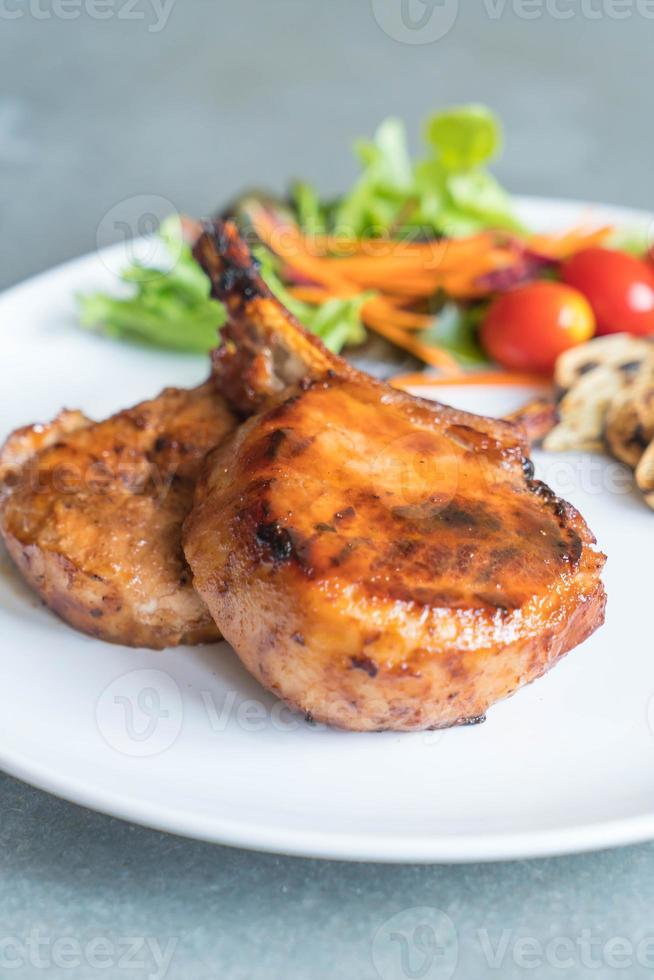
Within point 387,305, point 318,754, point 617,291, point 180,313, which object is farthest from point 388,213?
point 318,754

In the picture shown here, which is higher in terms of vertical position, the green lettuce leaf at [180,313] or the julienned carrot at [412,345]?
the green lettuce leaf at [180,313]

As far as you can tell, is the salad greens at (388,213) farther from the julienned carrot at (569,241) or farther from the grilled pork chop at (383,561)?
the grilled pork chop at (383,561)

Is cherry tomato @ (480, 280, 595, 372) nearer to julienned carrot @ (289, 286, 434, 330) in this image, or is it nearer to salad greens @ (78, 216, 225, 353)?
julienned carrot @ (289, 286, 434, 330)

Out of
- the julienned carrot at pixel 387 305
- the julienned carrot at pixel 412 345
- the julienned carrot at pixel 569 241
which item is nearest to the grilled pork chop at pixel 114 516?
the julienned carrot at pixel 412 345

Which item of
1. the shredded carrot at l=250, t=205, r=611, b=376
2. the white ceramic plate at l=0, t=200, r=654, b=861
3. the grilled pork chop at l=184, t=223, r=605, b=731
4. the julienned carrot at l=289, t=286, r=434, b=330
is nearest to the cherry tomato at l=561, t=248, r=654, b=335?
the shredded carrot at l=250, t=205, r=611, b=376

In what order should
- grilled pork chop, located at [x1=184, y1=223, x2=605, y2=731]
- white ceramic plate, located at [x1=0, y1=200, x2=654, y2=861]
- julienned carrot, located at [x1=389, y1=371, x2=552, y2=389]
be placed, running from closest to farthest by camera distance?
white ceramic plate, located at [x1=0, y1=200, x2=654, y2=861] → grilled pork chop, located at [x1=184, y1=223, x2=605, y2=731] → julienned carrot, located at [x1=389, y1=371, x2=552, y2=389]

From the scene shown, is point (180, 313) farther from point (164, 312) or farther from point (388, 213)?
point (388, 213)
